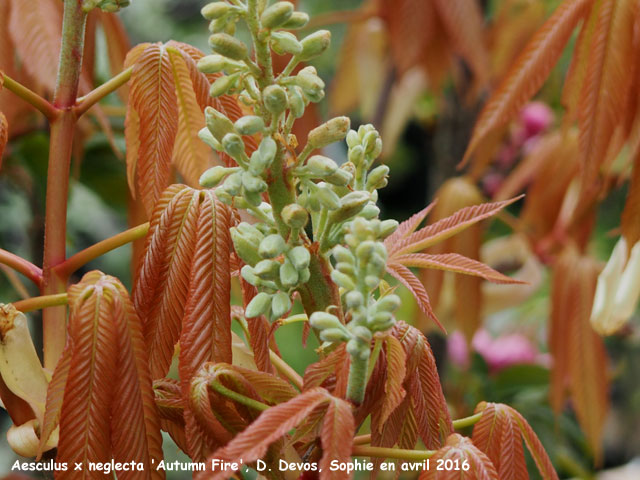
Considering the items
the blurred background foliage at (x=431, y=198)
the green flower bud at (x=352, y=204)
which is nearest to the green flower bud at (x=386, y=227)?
the green flower bud at (x=352, y=204)

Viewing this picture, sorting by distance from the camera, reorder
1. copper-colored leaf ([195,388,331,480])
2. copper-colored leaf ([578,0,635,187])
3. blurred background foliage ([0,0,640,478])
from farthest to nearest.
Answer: blurred background foliage ([0,0,640,478])
copper-colored leaf ([578,0,635,187])
copper-colored leaf ([195,388,331,480])

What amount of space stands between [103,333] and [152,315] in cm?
3

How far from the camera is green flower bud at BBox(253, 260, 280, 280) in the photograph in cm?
24

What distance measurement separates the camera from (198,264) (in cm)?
27

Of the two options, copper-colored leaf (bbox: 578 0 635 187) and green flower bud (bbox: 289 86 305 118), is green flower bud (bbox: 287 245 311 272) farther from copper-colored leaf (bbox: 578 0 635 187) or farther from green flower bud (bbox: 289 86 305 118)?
copper-colored leaf (bbox: 578 0 635 187)

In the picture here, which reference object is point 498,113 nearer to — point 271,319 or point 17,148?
point 271,319

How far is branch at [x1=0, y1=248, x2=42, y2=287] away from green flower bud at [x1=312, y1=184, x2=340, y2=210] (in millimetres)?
129

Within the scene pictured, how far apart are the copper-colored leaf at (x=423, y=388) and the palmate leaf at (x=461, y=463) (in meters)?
0.02

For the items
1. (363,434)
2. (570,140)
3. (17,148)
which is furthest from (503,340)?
(363,434)

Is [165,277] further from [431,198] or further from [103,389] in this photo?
[431,198]

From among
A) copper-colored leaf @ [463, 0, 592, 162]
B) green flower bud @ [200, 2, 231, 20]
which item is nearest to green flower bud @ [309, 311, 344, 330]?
green flower bud @ [200, 2, 231, 20]

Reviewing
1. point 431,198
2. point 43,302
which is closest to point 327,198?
point 43,302

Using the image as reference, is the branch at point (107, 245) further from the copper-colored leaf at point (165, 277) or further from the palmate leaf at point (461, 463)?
the palmate leaf at point (461, 463)

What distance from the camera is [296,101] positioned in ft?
0.81
